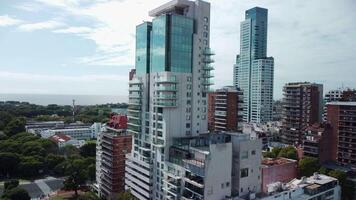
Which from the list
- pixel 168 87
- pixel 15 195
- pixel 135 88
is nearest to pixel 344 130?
pixel 168 87

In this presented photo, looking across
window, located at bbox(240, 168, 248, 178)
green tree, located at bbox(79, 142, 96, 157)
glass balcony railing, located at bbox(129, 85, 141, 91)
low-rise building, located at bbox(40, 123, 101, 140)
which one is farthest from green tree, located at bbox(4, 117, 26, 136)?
window, located at bbox(240, 168, 248, 178)

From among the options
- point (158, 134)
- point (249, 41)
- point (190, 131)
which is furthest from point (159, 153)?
point (249, 41)

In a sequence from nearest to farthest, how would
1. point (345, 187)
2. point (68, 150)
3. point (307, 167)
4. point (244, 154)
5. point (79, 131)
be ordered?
point (244, 154), point (345, 187), point (307, 167), point (68, 150), point (79, 131)

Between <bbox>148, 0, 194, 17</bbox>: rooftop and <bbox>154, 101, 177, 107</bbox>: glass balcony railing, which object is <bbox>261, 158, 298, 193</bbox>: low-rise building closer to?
<bbox>154, 101, 177, 107</bbox>: glass balcony railing

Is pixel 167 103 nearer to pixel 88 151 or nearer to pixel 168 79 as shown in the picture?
pixel 168 79

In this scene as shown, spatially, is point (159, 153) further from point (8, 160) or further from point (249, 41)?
point (249, 41)
